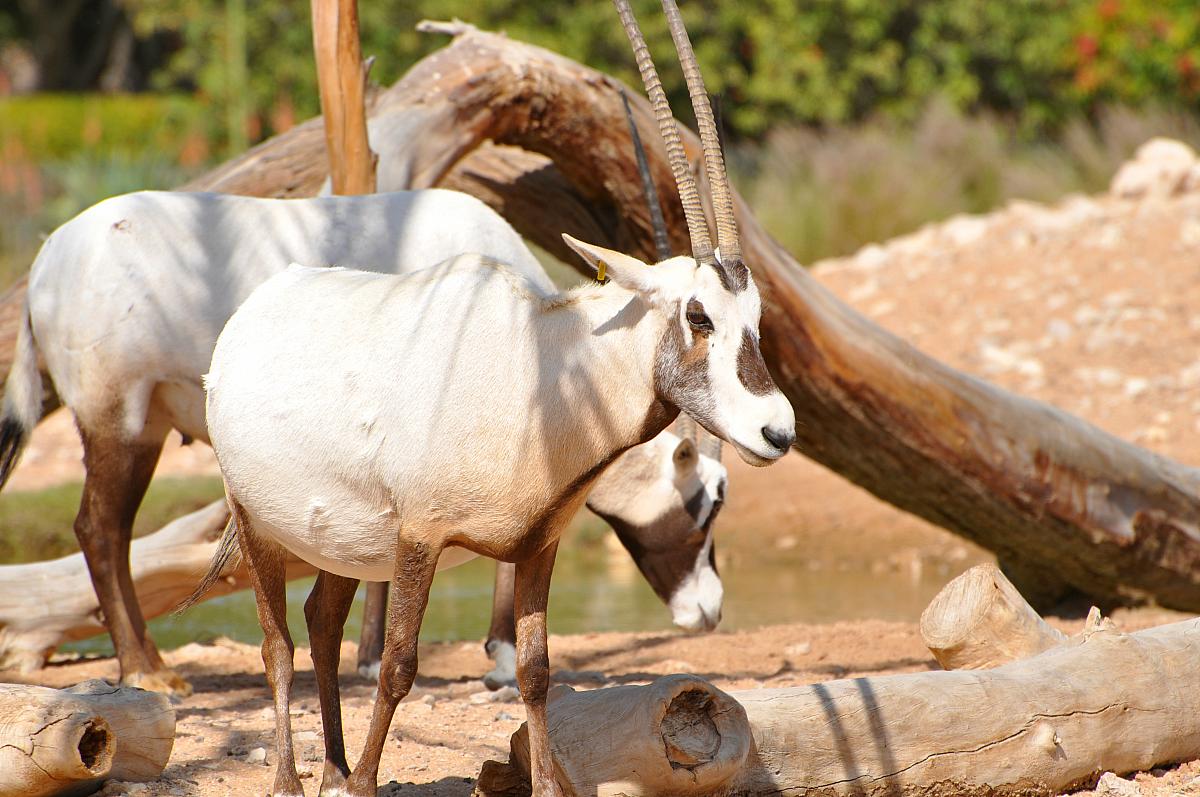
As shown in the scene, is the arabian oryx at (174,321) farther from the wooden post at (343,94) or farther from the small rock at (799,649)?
the small rock at (799,649)

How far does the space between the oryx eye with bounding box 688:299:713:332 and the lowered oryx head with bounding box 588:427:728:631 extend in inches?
74.2

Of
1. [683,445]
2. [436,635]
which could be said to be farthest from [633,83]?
[683,445]

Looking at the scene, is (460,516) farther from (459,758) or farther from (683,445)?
(683,445)

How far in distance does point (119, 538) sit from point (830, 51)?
49.3ft

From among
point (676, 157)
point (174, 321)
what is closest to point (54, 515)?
point (174, 321)

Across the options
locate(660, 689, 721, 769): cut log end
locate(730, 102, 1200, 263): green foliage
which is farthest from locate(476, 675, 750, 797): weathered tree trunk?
locate(730, 102, 1200, 263): green foliage

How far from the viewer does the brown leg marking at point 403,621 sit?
3.11 meters

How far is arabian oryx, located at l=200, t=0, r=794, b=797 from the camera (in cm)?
306

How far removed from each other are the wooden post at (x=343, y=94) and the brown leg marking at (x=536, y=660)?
8.69 ft

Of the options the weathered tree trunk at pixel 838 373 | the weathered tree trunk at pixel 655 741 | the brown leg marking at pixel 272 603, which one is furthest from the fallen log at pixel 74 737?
the weathered tree trunk at pixel 838 373

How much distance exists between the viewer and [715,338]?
303 centimetres

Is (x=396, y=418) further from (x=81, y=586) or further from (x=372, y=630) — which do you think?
(x=81, y=586)

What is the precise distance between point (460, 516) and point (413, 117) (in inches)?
123

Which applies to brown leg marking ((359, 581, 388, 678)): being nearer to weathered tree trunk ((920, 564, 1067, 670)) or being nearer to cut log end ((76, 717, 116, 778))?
cut log end ((76, 717, 116, 778))
